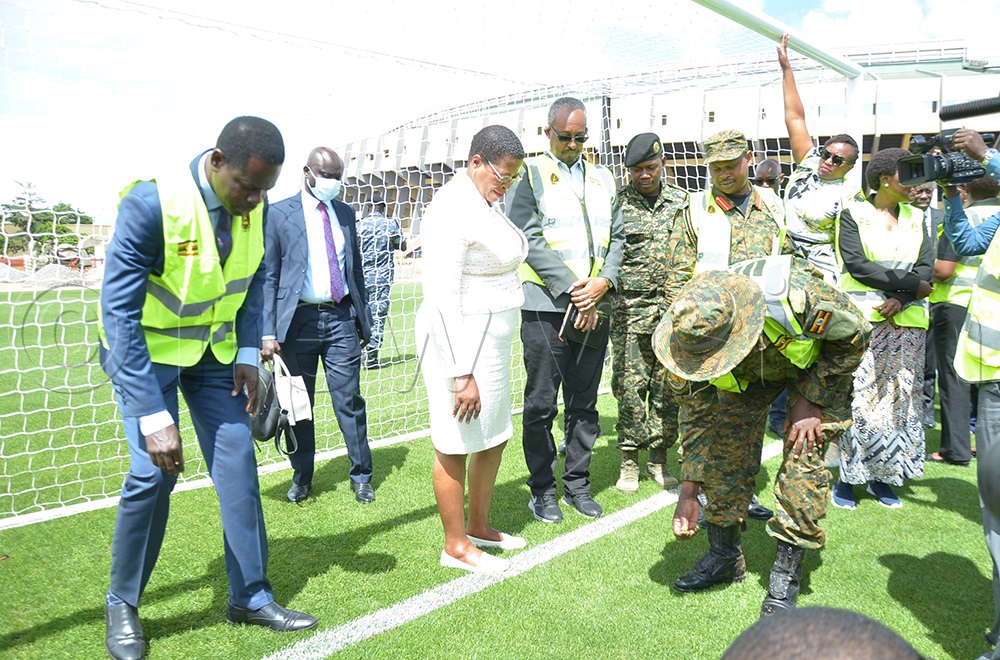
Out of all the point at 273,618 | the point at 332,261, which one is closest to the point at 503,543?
the point at 273,618

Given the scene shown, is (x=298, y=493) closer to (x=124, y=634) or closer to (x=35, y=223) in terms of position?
(x=124, y=634)

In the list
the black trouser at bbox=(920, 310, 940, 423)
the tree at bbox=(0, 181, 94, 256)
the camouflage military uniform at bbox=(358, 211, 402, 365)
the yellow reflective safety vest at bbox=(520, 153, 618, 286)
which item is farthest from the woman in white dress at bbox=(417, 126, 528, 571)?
the black trouser at bbox=(920, 310, 940, 423)

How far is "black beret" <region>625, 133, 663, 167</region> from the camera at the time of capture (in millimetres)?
4578

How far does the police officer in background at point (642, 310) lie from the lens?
470 cm

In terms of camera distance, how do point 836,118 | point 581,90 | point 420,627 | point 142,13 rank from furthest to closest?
point 836,118 < point 581,90 < point 142,13 < point 420,627

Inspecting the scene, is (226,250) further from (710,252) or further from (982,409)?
(982,409)

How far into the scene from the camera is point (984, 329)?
2902mm

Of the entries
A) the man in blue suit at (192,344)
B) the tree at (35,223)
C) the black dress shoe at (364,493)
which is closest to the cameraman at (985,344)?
the man in blue suit at (192,344)

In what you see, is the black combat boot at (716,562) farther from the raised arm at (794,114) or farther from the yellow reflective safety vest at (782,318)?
the raised arm at (794,114)

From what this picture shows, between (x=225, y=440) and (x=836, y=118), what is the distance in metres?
6.93

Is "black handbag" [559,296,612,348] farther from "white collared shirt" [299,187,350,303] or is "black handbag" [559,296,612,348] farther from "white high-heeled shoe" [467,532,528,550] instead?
"white collared shirt" [299,187,350,303]

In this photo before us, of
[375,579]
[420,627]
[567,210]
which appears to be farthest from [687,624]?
[567,210]

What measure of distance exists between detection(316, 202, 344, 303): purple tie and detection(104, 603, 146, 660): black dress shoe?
214 cm

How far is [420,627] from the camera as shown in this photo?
3.03 meters
